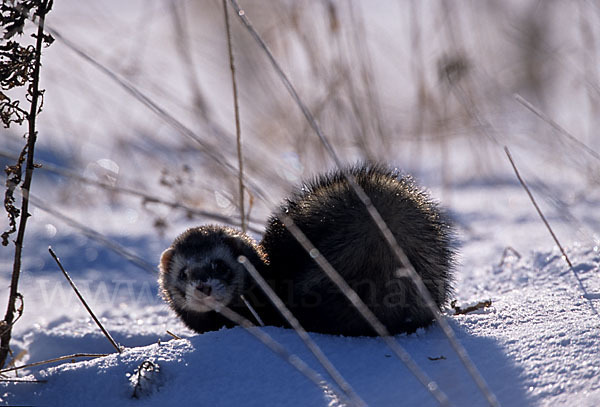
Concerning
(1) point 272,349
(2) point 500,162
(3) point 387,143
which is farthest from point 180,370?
(2) point 500,162

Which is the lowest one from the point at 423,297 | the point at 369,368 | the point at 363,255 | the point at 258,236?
the point at 369,368

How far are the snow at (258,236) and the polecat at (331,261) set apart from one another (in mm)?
180

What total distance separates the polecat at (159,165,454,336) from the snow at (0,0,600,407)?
180 mm

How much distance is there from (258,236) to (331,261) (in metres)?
2.62

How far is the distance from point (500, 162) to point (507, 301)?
3909mm

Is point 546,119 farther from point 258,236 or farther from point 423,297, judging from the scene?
point 258,236

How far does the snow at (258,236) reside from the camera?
2.03 meters

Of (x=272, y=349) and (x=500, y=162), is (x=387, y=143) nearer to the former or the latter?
(x=500, y=162)

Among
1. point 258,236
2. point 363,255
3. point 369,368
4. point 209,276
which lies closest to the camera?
point 369,368

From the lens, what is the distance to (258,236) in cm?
537

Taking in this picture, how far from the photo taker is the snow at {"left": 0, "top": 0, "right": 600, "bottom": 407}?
203 centimetres

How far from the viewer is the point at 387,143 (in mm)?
5539

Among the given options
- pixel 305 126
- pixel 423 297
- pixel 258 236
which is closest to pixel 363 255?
pixel 423 297

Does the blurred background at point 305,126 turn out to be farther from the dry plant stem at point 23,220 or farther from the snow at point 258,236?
the dry plant stem at point 23,220
